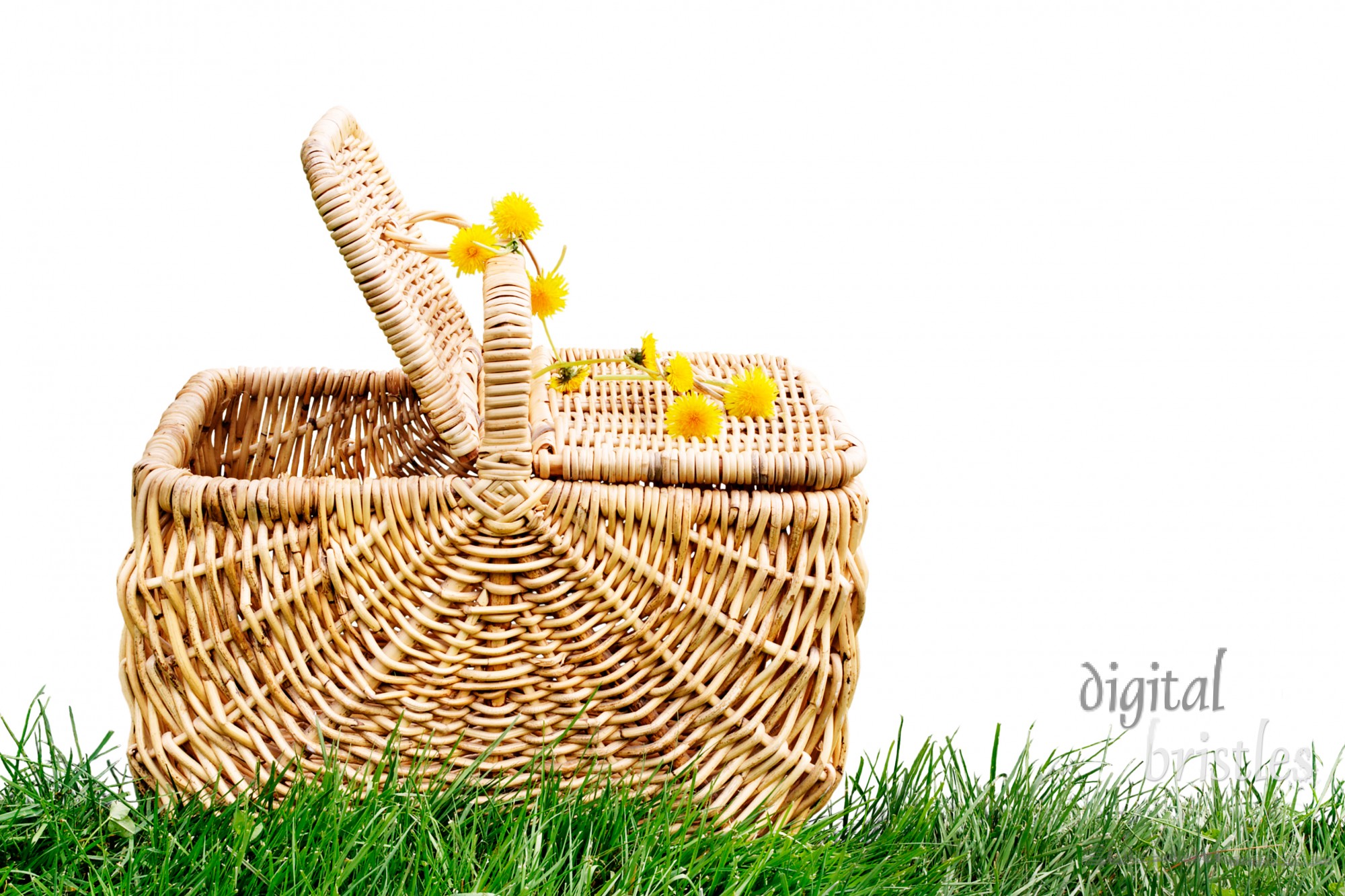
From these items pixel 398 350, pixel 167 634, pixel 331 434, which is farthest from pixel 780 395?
pixel 167 634

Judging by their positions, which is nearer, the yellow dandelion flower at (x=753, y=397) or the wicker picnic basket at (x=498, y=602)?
the wicker picnic basket at (x=498, y=602)

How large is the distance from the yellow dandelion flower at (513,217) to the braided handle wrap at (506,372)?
0.44 feet

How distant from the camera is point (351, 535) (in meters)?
1.58

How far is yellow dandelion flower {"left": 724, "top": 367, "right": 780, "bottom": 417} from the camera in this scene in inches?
70.1

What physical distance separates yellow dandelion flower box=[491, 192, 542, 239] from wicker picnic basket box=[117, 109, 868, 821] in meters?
0.12

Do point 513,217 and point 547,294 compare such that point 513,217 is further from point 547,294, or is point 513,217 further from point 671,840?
point 671,840

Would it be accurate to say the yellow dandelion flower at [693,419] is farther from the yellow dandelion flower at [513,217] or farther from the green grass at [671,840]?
the green grass at [671,840]

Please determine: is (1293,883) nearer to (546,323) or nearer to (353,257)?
(546,323)

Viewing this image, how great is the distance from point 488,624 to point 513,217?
0.54 meters

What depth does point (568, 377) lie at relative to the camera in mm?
1733

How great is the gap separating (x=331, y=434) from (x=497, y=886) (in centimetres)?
88

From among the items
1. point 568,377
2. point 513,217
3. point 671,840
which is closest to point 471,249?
point 513,217

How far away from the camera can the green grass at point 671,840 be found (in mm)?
1536

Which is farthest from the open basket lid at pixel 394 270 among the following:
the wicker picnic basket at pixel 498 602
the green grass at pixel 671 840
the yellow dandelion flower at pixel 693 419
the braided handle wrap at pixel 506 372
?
the green grass at pixel 671 840
